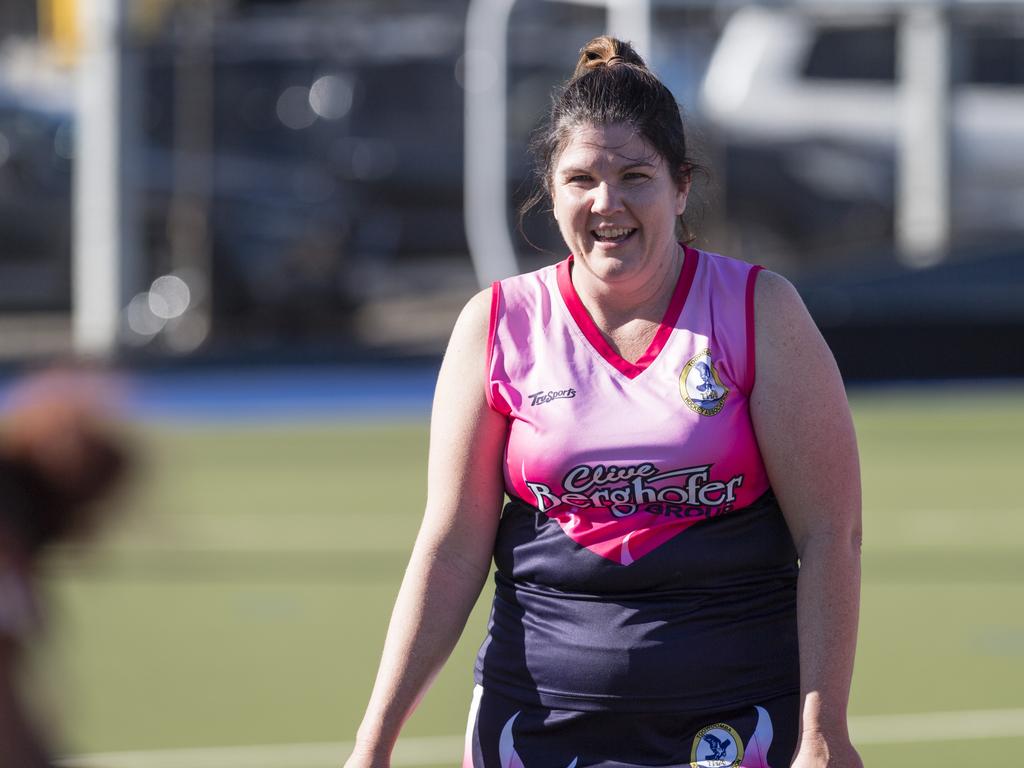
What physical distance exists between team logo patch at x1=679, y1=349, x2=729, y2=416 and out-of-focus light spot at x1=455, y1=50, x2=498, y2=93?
12.2 m

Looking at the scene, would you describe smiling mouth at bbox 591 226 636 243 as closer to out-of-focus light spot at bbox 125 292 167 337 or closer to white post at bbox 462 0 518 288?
white post at bbox 462 0 518 288

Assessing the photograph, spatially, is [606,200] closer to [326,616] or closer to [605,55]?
[605,55]

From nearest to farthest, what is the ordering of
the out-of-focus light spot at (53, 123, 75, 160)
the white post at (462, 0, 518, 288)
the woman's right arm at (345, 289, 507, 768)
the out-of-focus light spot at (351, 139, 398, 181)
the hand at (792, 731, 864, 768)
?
the hand at (792, 731, 864, 768) → the woman's right arm at (345, 289, 507, 768) → the white post at (462, 0, 518, 288) → the out-of-focus light spot at (53, 123, 75, 160) → the out-of-focus light spot at (351, 139, 398, 181)

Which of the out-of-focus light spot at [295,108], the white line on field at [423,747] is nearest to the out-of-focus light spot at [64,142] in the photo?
the out-of-focus light spot at [295,108]

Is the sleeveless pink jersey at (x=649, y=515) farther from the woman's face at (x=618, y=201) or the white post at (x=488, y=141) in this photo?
the white post at (x=488, y=141)

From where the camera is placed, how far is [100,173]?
1534 centimetres

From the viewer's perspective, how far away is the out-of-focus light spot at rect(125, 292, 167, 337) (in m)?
15.1

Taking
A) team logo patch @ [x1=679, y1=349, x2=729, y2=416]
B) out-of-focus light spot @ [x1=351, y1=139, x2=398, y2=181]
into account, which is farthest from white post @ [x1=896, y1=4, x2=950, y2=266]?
team logo patch @ [x1=679, y1=349, x2=729, y2=416]

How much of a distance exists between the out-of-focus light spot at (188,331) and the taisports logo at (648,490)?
1262cm

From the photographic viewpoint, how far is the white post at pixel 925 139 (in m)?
14.8

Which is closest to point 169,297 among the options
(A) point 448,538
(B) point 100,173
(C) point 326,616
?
(B) point 100,173

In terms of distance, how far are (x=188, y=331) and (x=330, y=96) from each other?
8.63ft

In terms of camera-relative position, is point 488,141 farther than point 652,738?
Yes

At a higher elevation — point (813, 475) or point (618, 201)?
point (618, 201)
